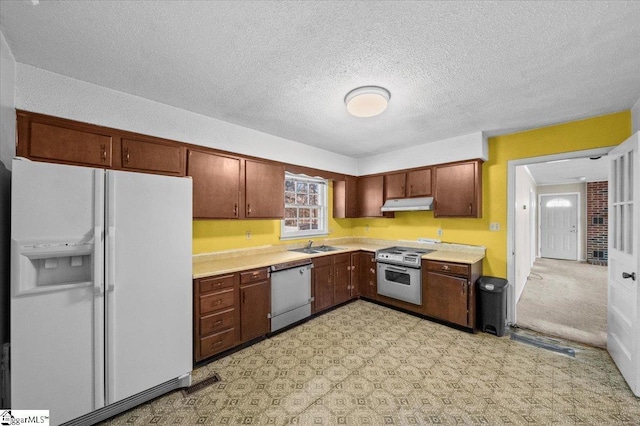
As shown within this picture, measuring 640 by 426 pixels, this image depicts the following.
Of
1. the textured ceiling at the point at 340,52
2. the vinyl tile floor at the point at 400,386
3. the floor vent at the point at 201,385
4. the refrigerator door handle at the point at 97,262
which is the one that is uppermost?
the textured ceiling at the point at 340,52

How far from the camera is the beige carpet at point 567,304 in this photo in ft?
10.1

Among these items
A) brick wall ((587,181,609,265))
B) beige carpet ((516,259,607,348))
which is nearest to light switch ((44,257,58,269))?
beige carpet ((516,259,607,348))

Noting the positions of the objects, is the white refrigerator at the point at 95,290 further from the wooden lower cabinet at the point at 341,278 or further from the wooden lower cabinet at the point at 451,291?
the wooden lower cabinet at the point at 451,291

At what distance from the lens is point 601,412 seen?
1850 mm

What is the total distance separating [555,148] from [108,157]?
484cm

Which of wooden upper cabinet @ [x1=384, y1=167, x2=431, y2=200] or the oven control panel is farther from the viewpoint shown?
wooden upper cabinet @ [x1=384, y1=167, x2=431, y2=200]

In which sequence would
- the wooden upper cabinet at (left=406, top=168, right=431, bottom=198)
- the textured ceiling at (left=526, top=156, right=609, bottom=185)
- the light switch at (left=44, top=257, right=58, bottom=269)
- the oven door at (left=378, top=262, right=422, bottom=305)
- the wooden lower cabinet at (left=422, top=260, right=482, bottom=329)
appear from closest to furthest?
the light switch at (left=44, top=257, right=58, bottom=269) < the wooden lower cabinet at (left=422, top=260, right=482, bottom=329) < the oven door at (left=378, top=262, right=422, bottom=305) < the wooden upper cabinet at (left=406, top=168, right=431, bottom=198) < the textured ceiling at (left=526, top=156, right=609, bottom=185)

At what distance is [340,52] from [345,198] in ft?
9.98

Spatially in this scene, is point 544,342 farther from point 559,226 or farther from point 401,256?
point 559,226

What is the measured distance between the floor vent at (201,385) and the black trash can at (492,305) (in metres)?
3.09

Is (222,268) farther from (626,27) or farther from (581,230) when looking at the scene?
(581,230)

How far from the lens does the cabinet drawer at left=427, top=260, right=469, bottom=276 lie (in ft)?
10.2

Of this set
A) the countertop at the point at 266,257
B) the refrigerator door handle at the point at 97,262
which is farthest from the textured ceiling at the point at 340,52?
the countertop at the point at 266,257

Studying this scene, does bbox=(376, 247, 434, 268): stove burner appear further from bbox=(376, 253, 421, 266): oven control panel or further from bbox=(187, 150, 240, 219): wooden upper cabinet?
bbox=(187, 150, 240, 219): wooden upper cabinet
